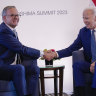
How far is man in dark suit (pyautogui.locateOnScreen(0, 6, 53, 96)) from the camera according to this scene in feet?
9.25

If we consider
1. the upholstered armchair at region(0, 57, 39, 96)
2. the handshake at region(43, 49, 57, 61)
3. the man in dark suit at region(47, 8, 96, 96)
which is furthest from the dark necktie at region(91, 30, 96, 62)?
the upholstered armchair at region(0, 57, 39, 96)

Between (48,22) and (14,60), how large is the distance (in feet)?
5.44

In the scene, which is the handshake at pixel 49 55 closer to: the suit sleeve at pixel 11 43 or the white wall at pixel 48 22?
the suit sleeve at pixel 11 43

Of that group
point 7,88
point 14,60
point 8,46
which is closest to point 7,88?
point 7,88

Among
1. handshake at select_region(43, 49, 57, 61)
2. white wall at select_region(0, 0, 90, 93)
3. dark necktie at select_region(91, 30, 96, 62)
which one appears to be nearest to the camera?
dark necktie at select_region(91, 30, 96, 62)

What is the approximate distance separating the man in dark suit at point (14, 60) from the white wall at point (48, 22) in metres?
1.30

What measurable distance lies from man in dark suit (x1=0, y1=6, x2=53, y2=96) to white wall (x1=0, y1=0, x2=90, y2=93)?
51.1 inches

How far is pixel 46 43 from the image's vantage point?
4.59 m

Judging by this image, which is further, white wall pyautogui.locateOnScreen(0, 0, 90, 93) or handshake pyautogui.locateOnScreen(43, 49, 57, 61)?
white wall pyautogui.locateOnScreen(0, 0, 90, 93)

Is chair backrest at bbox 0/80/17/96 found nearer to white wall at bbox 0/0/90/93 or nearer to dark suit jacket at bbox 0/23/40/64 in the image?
dark suit jacket at bbox 0/23/40/64

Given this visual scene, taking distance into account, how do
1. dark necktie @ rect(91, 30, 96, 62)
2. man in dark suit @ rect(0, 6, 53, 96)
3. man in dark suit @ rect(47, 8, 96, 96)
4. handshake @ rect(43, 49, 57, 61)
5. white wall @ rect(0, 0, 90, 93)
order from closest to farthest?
man in dark suit @ rect(0, 6, 53, 96) → man in dark suit @ rect(47, 8, 96, 96) → dark necktie @ rect(91, 30, 96, 62) → handshake @ rect(43, 49, 57, 61) → white wall @ rect(0, 0, 90, 93)

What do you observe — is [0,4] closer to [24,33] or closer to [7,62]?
[24,33]

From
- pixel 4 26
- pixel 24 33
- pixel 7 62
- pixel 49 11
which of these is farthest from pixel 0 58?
pixel 49 11

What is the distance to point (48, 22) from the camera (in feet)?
15.0
